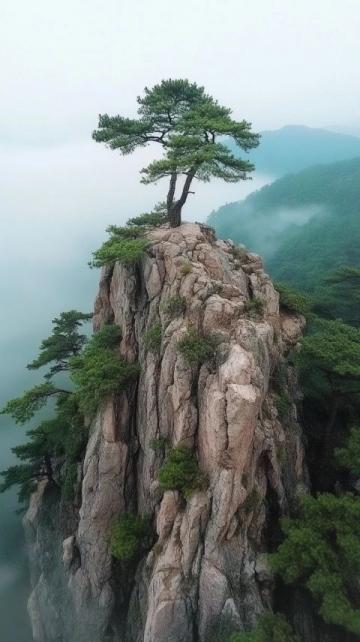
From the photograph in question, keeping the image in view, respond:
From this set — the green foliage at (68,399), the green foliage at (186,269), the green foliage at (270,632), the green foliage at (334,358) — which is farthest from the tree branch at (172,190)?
the green foliage at (270,632)

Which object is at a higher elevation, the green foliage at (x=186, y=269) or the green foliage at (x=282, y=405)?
the green foliage at (x=186, y=269)

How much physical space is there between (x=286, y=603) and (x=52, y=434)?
18751mm

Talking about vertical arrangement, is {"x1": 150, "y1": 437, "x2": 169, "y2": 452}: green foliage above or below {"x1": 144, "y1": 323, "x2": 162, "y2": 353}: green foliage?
below

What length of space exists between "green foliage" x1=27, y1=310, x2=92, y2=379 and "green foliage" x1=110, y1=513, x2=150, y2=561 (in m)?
14.5

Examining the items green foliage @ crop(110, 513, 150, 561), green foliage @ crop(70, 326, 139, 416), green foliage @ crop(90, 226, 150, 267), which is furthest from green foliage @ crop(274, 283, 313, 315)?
green foliage @ crop(110, 513, 150, 561)

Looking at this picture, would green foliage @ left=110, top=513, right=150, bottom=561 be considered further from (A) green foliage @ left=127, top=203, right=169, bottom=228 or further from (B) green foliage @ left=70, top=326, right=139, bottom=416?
(A) green foliage @ left=127, top=203, right=169, bottom=228

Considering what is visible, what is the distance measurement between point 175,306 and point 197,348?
3114mm

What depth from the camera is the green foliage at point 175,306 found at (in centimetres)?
2241

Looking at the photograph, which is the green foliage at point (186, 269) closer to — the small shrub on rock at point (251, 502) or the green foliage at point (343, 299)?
the small shrub on rock at point (251, 502)

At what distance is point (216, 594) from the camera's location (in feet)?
59.3

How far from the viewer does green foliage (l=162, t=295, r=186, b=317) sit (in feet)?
73.5

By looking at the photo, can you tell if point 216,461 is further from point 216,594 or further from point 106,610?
point 106,610

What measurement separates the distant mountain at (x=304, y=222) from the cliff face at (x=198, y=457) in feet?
138

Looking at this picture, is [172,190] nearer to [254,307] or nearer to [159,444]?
[254,307]
